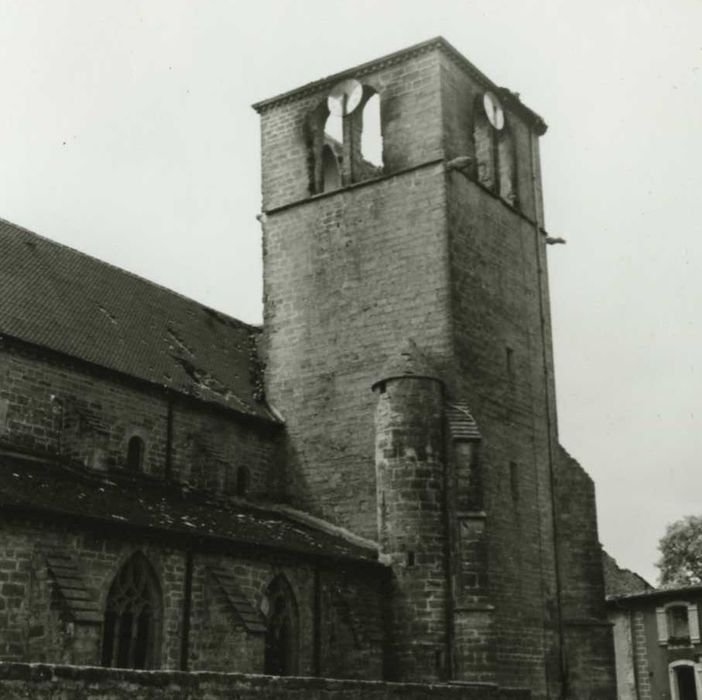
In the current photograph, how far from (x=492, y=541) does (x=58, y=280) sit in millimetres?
11589

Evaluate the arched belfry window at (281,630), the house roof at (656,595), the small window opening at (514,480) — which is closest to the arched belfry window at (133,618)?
the arched belfry window at (281,630)

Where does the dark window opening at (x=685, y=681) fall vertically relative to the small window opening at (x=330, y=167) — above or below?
below

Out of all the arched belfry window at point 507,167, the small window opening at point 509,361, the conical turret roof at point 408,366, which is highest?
the arched belfry window at point 507,167

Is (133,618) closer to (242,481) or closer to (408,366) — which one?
(242,481)

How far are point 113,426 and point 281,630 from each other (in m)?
5.56

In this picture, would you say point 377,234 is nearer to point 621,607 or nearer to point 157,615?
point 157,615

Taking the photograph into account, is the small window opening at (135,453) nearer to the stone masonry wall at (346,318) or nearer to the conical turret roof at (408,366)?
the stone masonry wall at (346,318)

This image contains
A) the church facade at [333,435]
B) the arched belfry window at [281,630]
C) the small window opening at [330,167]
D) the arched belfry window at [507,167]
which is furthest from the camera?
the small window opening at [330,167]

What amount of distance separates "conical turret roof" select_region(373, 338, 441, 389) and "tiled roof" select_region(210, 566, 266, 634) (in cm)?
637

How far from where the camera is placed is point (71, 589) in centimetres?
1670

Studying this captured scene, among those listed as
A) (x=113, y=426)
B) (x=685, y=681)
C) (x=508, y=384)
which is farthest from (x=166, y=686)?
(x=685, y=681)

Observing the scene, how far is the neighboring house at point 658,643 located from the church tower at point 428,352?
12.3 meters

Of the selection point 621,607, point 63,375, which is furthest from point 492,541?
point 621,607

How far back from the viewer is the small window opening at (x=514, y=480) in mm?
25423
